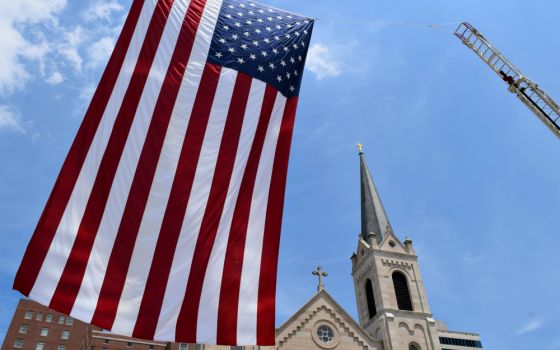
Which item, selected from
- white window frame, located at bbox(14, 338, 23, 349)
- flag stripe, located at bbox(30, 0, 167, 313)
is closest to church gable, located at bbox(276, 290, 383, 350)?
flag stripe, located at bbox(30, 0, 167, 313)

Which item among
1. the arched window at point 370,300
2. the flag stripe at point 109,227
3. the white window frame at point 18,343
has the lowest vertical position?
the flag stripe at point 109,227

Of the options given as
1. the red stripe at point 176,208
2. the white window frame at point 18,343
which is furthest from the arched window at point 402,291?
the white window frame at point 18,343

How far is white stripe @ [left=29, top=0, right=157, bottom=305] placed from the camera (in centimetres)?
802

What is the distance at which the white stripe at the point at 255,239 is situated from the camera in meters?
9.16

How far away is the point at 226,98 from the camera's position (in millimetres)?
10617

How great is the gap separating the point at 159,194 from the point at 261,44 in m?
4.85

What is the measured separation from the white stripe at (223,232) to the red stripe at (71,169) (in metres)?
3.16

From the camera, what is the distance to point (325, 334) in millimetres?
34500

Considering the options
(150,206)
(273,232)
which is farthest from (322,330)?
(150,206)

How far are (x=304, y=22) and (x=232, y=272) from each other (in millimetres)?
7169

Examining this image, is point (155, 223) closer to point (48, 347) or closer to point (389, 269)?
point (389, 269)

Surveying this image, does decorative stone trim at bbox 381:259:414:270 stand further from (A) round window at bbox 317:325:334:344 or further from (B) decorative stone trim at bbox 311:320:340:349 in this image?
(A) round window at bbox 317:325:334:344

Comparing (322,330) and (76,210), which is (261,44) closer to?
(76,210)

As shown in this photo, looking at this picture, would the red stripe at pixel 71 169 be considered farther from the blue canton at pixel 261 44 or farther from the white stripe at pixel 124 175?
the blue canton at pixel 261 44
